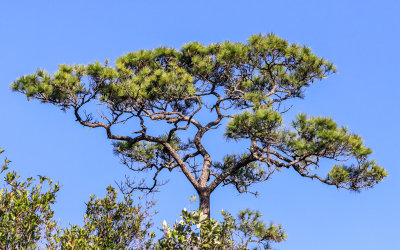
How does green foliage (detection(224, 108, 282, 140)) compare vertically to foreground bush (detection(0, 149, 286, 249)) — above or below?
above

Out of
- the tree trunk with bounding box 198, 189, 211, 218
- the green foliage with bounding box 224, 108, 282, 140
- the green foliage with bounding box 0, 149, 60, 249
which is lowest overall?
the green foliage with bounding box 0, 149, 60, 249

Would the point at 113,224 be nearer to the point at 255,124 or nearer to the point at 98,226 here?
the point at 98,226

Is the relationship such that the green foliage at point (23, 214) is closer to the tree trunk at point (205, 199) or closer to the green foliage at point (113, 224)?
the green foliage at point (113, 224)

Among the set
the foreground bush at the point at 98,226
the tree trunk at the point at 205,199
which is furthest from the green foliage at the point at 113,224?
the tree trunk at the point at 205,199

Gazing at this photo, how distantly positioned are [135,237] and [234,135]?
3.06 m

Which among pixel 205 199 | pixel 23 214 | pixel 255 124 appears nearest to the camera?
pixel 23 214

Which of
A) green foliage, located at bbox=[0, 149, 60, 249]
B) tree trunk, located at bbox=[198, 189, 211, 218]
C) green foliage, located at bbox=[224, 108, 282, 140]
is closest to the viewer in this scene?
green foliage, located at bbox=[0, 149, 60, 249]

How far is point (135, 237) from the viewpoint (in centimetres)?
564

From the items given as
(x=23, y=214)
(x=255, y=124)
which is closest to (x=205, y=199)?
(x=255, y=124)

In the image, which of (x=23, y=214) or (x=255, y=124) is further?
(x=255, y=124)

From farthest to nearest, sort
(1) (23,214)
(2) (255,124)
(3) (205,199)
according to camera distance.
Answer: (3) (205,199) < (2) (255,124) < (1) (23,214)

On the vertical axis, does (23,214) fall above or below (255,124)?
below

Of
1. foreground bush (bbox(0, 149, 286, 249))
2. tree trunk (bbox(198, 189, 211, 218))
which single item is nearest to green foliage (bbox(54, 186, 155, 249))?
foreground bush (bbox(0, 149, 286, 249))

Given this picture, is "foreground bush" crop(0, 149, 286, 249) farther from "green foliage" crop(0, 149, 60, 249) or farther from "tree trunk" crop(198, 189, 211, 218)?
"tree trunk" crop(198, 189, 211, 218)
